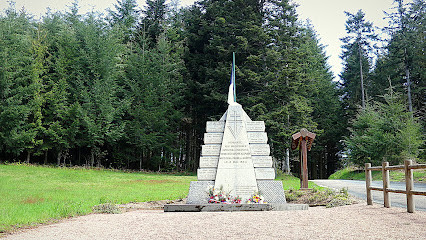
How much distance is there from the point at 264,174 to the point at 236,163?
80 cm

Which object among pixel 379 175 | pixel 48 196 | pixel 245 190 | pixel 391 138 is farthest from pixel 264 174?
pixel 391 138

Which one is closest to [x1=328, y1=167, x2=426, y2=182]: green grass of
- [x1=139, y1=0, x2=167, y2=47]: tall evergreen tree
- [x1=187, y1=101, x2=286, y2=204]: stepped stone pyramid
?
[x1=187, y1=101, x2=286, y2=204]: stepped stone pyramid

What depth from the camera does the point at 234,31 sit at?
26.6 meters

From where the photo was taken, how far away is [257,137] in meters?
9.67

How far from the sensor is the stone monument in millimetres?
8961

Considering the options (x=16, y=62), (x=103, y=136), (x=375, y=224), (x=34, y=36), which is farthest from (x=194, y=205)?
(x=34, y=36)

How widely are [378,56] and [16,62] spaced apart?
109 ft

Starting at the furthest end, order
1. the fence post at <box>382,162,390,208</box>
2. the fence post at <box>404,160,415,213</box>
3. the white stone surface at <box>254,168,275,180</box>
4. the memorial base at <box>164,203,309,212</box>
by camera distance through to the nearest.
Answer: the white stone surface at <box>254,168,275,180</box> < the memorial base at <box>164,203,309,212</box> < the fence post at <box>382,162,390,208</box> < the fence post at <box>404,160,415,213</box>

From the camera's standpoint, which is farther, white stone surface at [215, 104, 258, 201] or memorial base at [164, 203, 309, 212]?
white stone surface at [215, 104, 258, 201]

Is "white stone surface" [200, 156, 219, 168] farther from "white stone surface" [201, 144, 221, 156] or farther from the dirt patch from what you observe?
the dirt patch

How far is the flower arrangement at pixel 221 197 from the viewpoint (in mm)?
8578

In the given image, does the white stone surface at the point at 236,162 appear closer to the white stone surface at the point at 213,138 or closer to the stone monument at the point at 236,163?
the stone monument at the point at 236,163

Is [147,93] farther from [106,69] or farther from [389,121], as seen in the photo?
[389,121]

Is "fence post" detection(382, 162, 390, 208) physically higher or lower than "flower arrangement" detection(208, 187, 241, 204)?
higher
